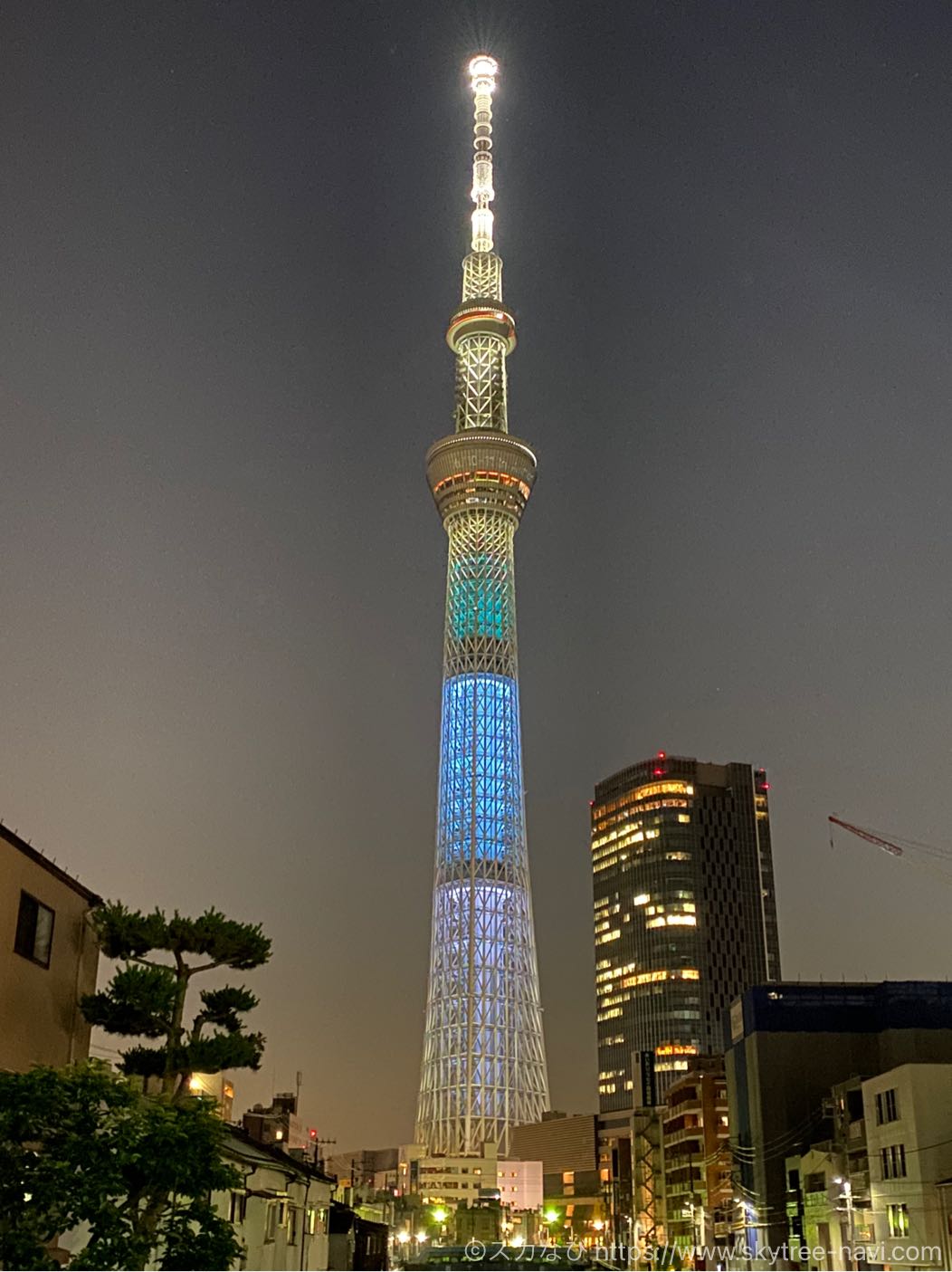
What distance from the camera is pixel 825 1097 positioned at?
3585 inches

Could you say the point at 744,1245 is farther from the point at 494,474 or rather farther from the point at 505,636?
the point at 494,474

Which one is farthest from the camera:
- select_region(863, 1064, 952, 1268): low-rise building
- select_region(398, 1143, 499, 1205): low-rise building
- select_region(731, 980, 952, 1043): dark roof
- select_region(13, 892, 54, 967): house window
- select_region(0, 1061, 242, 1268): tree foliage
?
select_region(398, 1143, 499, 1205): low-rise building

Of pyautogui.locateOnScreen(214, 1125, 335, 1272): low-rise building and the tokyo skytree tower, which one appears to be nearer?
pyautogui.locateOnScreen(214, 1125, 335, 1272): low-rise building

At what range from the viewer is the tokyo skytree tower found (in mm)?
141875

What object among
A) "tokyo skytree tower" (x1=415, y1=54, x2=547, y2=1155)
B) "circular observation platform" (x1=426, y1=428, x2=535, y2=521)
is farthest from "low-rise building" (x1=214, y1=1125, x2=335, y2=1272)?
"circular observation platform" (x1=426, y1=428, x2=535, y2=521)

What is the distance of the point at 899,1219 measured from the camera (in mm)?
61188

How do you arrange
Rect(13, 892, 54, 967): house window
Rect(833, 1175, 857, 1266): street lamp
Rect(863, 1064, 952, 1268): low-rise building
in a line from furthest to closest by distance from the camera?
Rect(833, 1175, 857, 1266): street lamp < Rect(863, 1064, 952, 1268): low-rise building < Rect(13, 892, 54, 967): house window

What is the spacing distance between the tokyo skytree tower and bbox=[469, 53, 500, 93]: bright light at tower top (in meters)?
44.0

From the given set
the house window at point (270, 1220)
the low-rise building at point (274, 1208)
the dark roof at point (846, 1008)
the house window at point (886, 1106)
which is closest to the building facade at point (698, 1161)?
the dark roof at point (846, 1008)

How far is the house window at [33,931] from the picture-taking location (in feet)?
99.2

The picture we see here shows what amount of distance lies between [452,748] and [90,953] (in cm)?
11394

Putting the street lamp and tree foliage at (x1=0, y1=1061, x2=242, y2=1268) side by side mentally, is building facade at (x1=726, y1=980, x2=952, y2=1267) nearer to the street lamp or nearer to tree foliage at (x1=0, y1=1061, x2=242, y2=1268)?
the street lamp

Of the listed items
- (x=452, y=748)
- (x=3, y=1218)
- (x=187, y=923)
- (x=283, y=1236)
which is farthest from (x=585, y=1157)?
(x=3, y=1218)

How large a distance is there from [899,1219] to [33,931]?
152 feet
